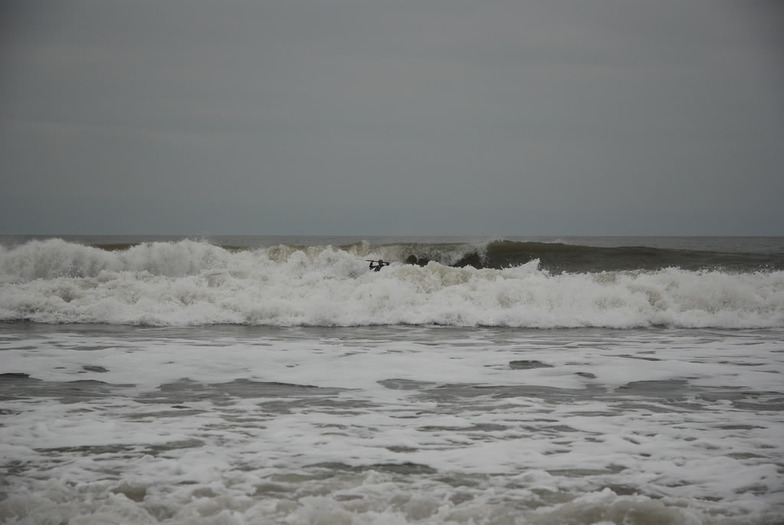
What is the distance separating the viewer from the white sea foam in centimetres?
1491

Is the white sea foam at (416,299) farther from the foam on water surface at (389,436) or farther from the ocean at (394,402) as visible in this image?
the foam on water surface at (389,436)

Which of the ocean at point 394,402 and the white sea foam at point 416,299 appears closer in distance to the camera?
the ocean at point 394,402

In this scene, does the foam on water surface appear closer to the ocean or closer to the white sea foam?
the ocean

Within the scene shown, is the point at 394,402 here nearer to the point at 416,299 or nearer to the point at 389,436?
the point at 389,436

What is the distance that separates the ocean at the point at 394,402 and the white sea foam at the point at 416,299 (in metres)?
0.06

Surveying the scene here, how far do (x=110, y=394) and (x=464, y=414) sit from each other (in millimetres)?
3732

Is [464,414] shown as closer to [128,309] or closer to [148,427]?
[148,427]

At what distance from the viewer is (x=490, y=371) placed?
9.18 metres

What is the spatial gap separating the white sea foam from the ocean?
2.4 inches

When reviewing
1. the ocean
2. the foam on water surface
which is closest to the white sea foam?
the ocean

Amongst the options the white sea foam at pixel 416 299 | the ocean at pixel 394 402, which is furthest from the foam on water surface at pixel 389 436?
the white sea foam at pixel 416 299

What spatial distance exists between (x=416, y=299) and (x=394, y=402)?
8883 millimetres

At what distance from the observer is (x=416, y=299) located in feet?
53.3

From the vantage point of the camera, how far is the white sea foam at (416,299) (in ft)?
48.9
